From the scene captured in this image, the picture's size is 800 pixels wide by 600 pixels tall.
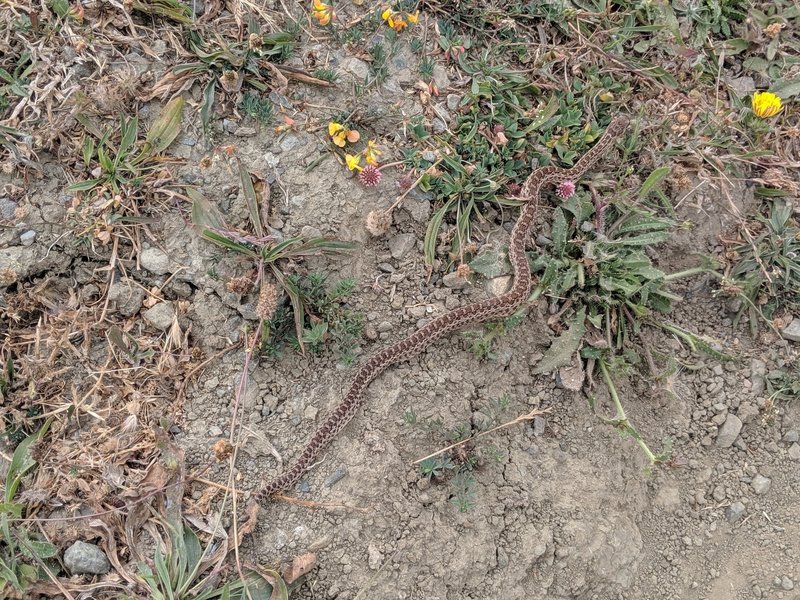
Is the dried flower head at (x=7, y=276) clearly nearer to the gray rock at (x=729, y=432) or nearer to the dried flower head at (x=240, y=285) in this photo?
the dried flower head at (x=240, y=285)

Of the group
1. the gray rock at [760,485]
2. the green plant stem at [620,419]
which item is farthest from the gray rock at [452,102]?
the gray rock at [760,485]

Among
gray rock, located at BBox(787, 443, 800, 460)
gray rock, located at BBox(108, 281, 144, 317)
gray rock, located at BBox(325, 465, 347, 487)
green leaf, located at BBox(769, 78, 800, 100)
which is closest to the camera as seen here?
gray rock, located at BBox(325, 465, 347, 487)

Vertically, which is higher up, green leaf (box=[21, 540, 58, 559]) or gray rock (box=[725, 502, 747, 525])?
green leaf (box=[21, 540, 58, 559])

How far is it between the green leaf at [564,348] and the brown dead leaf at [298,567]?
2.27 m

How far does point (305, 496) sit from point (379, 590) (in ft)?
2.67

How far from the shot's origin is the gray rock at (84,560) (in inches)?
162

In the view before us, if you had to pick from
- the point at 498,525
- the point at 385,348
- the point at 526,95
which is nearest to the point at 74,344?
the point at 385,348

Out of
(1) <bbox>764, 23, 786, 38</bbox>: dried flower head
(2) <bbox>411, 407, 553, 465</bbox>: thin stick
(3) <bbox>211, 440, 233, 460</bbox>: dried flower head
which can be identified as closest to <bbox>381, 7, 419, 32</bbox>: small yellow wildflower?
(2) <bbox>411, 407, 553, 465</bbox>: thin stick

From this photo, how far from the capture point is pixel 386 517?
175 inches

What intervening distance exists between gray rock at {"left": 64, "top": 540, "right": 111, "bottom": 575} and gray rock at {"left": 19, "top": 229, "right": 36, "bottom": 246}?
86.7 inches

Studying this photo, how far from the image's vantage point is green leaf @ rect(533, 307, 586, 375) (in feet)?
16.8

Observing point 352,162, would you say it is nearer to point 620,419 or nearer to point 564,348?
point 564,348

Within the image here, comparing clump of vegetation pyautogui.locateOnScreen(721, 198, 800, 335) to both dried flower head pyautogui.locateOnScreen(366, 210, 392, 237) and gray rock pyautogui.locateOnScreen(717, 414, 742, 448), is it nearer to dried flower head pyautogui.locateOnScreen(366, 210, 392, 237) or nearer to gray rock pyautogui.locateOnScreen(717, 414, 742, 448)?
gray rock pyautogui.locateOnScreen(717, 414, 742, 448)

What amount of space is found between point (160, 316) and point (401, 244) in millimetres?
1997
